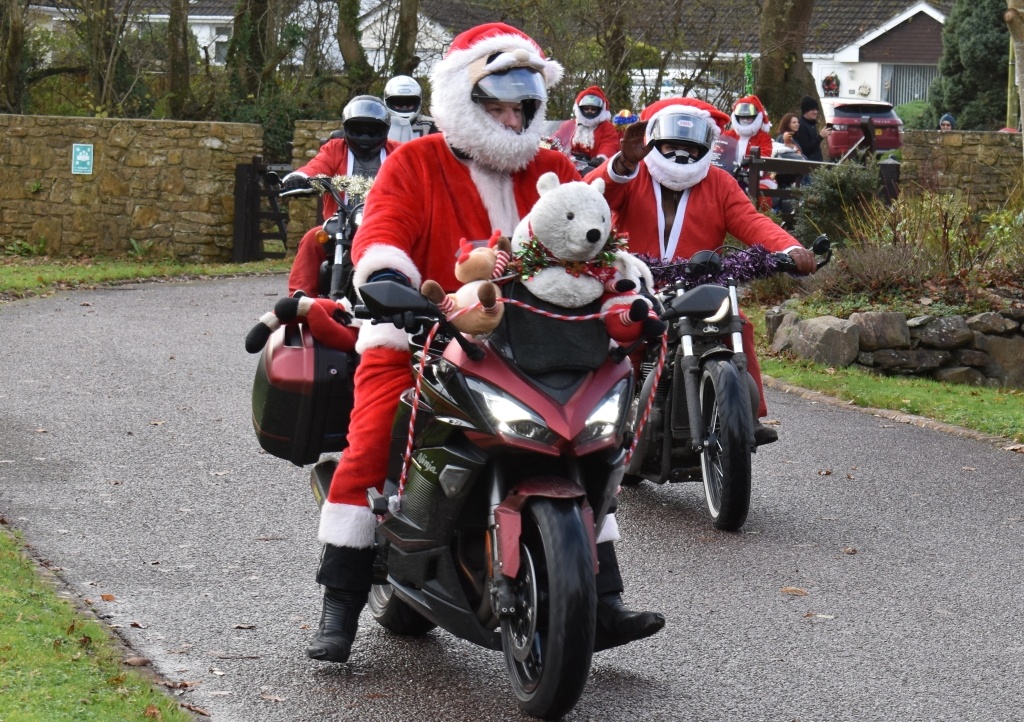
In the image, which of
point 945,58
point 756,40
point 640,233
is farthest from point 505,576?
point 945,58

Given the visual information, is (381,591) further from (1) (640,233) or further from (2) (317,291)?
(2) (317,291)

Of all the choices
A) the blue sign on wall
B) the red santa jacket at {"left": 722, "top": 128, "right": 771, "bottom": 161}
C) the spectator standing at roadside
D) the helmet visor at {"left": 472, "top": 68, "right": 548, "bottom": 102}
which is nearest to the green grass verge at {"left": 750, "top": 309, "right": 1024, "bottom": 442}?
the helmet visor at {"left": 472, "top": 68, "right": 548, "bottom": 102}

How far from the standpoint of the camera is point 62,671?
485 cm

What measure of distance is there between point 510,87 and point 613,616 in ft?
5.63

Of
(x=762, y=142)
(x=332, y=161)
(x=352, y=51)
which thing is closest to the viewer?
(x=332, y=161)

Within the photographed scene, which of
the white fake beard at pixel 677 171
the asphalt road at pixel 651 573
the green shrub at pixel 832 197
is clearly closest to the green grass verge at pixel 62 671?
the asphalt road at pixel 651 573

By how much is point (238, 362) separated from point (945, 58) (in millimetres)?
35305

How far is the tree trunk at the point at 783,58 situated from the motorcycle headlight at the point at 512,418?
22.7 m

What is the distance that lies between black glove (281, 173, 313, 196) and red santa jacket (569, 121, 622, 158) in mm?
8909

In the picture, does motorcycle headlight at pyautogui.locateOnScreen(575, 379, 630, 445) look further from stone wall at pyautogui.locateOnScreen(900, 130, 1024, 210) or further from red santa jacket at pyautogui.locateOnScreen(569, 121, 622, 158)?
stone wall at pyautogui.locateOnScreen(900, 130, 1024, 210)

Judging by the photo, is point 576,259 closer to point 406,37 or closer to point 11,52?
point 11,52

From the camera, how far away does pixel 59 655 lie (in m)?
5.01

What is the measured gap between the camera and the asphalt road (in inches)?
199

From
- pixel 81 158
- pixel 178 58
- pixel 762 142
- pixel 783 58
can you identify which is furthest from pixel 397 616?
pixel 178 58
